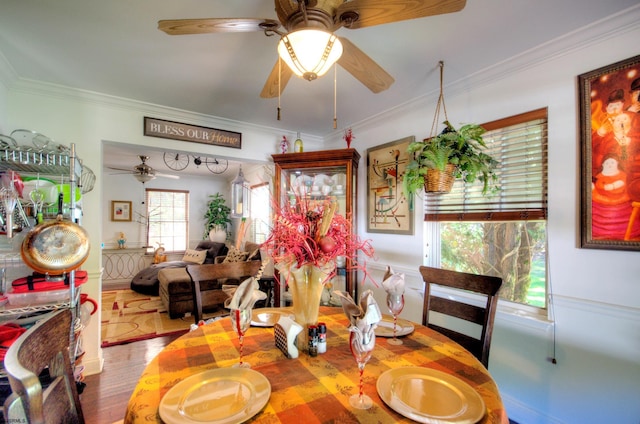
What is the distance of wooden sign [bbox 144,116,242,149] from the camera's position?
2.72 meters

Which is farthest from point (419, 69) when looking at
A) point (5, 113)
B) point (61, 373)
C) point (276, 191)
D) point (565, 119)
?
point (5, 113)

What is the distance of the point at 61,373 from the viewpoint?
2.97ft

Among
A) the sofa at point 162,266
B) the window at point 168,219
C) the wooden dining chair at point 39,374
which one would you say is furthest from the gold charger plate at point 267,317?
the window at point 168,219

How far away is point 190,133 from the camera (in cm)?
288

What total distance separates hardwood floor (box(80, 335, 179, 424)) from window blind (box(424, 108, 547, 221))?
2.89m

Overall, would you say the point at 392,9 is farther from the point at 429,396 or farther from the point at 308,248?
the point at 429,396

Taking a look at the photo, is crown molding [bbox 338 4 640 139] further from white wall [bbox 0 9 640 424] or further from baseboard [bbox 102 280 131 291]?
baseboard [bbox 102 280 131 291]

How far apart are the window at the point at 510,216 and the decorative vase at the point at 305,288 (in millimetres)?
1511

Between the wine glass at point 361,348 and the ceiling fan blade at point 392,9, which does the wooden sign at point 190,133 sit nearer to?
the ceiling fan blade at point 392,9

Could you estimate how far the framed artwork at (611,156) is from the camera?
1.50m

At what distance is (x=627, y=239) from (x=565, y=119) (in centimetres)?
75

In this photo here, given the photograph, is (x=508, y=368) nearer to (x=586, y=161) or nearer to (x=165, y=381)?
(x=586, y=161)

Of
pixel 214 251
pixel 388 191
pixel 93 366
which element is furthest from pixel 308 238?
pixel 214 251

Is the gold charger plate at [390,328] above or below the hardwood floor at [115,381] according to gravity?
above
